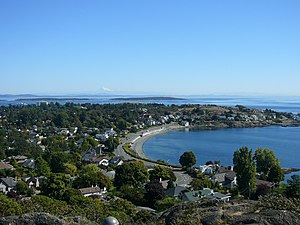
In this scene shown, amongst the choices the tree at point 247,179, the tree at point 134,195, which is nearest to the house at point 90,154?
the tree at point 134,195

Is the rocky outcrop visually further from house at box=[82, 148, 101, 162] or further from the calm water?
the calm water

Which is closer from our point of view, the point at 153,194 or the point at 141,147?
the point at 153,194

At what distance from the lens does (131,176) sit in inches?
417

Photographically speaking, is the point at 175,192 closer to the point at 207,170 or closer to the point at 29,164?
the point at 207,170

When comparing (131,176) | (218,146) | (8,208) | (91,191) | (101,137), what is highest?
(8,208)

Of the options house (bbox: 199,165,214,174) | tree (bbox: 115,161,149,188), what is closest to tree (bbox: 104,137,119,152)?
house (bbox: 199,165,214,174)

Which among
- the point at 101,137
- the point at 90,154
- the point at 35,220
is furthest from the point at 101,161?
the point at 35,220

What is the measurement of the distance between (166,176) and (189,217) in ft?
28.0

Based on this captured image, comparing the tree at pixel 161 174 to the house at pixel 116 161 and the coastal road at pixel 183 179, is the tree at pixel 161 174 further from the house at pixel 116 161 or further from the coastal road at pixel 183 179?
the house at pixel 116 161

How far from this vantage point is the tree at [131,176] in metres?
10.6

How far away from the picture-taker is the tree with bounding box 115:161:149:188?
10.6 m

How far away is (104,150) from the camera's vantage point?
20.1m

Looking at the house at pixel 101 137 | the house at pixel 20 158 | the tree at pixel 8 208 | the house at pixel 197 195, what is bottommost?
the house at pixel 101 137

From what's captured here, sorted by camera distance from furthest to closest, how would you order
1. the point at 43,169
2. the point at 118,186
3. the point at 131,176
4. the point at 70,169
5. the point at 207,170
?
the point at 207,170 → the point at 70,169 → the point at 43,169 → the point at 118,186 → the point at 131,176
